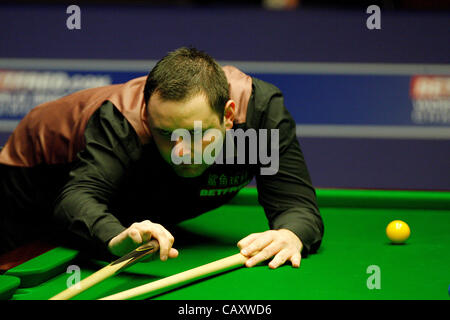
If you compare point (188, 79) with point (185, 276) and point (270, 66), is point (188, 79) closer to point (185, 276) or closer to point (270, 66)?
point (185, 276)

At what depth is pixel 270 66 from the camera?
4.91 meters

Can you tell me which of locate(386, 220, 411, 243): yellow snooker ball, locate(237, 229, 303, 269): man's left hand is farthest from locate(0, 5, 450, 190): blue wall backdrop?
locate(237, 229, 303, 269): man's left hand

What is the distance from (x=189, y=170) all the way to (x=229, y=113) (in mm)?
249

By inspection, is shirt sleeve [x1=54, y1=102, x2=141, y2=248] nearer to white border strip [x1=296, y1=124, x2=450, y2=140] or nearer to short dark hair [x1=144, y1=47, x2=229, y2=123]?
short dark hair [x1=144, y1=47, x2=229, y2=123]

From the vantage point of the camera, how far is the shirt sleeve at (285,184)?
96.1 inches

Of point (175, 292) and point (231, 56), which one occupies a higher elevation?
point (231, 56)

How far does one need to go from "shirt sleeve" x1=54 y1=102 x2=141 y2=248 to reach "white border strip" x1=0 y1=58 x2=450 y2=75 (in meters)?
2.60

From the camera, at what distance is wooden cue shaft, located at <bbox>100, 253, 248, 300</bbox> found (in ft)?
5.69

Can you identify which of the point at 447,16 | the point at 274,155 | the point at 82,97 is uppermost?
the point at 447,16

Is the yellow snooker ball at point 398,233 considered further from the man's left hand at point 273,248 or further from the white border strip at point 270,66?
the white border strip at point 270,66
